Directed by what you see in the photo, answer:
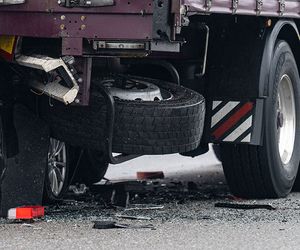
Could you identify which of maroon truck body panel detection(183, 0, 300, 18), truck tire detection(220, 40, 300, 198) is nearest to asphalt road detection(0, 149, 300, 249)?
truck tire detection(220, 40, 300, 198)

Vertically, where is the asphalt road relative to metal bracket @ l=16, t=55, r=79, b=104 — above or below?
below

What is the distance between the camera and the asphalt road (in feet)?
27.4

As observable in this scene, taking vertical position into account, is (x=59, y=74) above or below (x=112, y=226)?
above

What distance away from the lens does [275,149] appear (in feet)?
35.5

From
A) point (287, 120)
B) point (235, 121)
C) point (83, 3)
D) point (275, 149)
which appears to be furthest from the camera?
point (287, 120)

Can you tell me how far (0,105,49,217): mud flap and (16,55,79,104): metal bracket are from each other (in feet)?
1.52

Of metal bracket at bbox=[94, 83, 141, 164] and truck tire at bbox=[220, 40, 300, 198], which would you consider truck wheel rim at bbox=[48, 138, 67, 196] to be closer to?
metal bracket at bbox=[94, 83, 141, 164]

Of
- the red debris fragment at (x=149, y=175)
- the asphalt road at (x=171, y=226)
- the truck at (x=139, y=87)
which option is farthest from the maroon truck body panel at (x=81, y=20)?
the red debris fragment at (x=149, y=175)

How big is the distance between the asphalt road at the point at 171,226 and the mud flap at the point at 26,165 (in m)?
0.23

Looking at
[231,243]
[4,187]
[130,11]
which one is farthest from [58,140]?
[231,243]

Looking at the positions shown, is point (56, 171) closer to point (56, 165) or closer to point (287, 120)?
point (56, 165)

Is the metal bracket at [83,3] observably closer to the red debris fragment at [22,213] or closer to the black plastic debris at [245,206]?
the red debris fragment at [22,213]

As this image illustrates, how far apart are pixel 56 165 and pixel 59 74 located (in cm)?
136

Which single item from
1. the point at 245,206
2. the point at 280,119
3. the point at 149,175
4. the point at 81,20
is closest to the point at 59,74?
the point at 81,20
